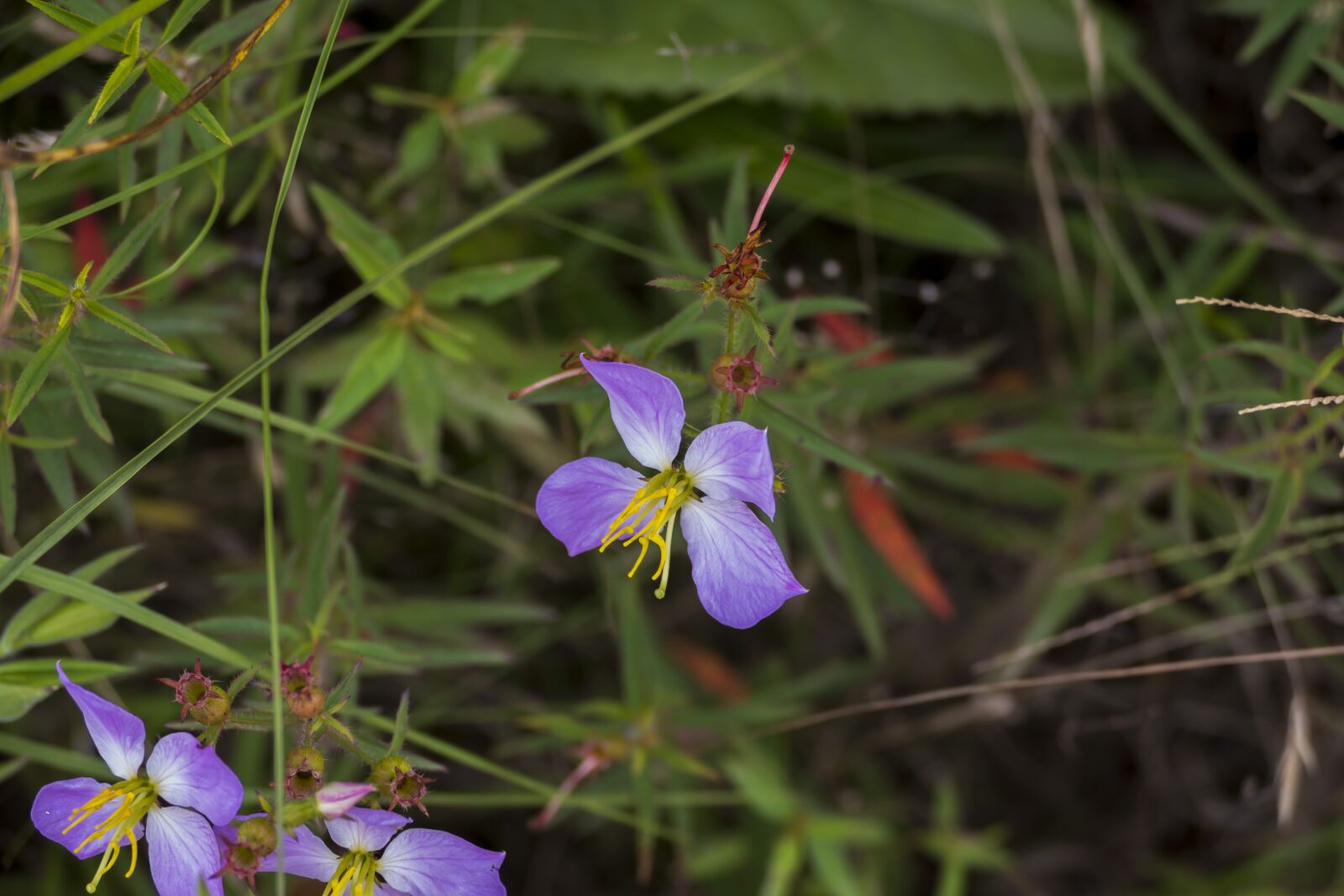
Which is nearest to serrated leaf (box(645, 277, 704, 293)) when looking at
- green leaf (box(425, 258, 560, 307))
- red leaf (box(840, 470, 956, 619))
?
green leaf (box(425, 258, 560, 307))

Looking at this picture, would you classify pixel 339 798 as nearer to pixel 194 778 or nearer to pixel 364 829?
pixel 364 829

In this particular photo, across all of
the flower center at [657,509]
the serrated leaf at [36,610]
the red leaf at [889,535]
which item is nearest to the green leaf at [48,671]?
the serrated leaf at [36,610]

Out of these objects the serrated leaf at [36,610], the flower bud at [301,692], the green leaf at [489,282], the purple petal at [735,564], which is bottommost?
the serrated leaf at [36,610]

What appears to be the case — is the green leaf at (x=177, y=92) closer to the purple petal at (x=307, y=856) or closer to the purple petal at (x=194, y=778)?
the purple petal at (x=194, y=778)

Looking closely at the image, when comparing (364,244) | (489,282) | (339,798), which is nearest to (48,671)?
(339,798)

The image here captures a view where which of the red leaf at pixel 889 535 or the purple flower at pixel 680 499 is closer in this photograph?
the purple flower at pixel 680 499

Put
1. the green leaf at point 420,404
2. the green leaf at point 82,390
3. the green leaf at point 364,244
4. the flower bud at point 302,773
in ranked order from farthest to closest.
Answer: the green leaf at point 420,404
the green leaf at point 364,244
the green leaf at point 82,390
the flower bud at point 302,773
